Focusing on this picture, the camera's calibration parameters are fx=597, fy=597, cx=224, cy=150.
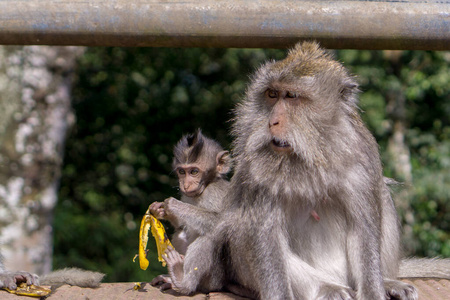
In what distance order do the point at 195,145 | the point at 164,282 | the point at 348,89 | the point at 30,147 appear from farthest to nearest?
the point at 30,147, the point at 195,145, the point at 164,282, the point at 348,89

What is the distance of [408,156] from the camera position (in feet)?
30.4

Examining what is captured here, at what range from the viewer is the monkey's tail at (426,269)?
4.03m

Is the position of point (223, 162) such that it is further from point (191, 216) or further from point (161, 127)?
point (161, 127)

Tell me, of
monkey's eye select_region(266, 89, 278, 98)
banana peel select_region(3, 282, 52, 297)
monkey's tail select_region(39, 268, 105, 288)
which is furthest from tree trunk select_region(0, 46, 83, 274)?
monkey's eye select_region(266, 89, 278, 98)

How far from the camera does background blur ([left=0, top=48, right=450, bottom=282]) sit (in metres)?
9.08

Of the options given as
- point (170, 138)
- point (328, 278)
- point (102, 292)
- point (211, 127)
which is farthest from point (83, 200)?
point (328, 278)

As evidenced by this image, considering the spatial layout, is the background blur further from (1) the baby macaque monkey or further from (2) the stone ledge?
(2) the stone ledge

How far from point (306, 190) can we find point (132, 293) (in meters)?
1.28

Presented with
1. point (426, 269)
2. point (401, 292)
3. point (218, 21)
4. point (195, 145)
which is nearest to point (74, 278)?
point (195, 145)

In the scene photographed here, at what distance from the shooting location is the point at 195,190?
459cm

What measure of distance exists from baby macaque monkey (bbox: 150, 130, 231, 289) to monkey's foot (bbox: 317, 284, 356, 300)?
3.14 feet

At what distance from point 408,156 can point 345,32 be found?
21.0 ft

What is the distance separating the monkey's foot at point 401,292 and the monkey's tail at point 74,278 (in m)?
1.76

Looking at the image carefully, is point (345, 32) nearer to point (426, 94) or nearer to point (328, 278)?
point (328, 278)
